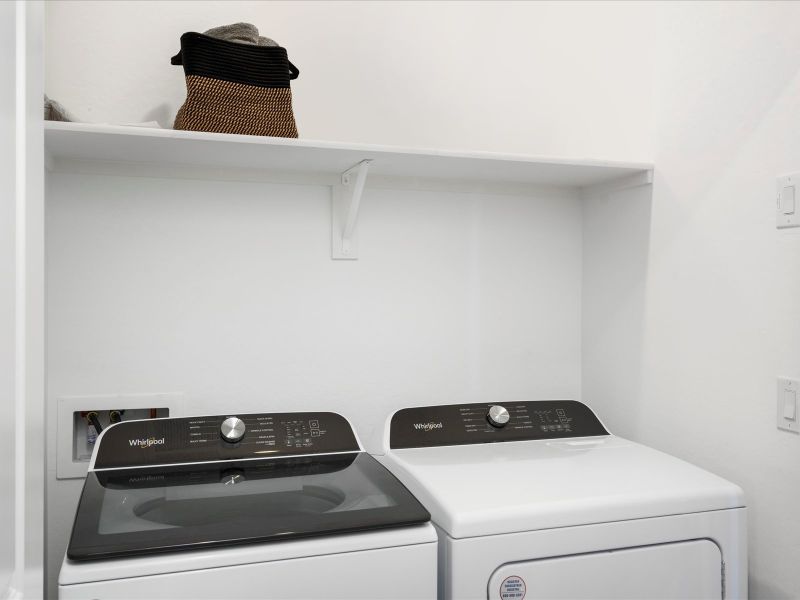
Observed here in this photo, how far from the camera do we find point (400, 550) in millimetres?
1259

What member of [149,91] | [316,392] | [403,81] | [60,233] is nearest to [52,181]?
[60,233]

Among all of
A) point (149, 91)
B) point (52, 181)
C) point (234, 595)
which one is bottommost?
point (234, 595)

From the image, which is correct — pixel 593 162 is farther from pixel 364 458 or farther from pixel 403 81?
pixel 364 458

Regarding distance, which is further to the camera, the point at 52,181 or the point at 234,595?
the point at 52,181

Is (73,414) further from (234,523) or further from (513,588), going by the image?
(513,588)

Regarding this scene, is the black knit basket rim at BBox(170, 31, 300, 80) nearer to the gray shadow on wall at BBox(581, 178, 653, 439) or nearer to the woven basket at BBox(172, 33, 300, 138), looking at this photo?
the woven basket at BBox(172, 33, 300, 138)

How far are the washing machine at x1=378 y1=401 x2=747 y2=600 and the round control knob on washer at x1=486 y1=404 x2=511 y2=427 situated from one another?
0.17 metres

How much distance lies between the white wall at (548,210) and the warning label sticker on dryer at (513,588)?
66cm

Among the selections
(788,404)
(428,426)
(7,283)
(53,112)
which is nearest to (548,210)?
(428,426)

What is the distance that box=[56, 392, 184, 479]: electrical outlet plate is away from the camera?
1776 millimetres

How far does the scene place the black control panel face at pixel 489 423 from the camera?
5.89ft

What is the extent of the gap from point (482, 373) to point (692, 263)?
716mm

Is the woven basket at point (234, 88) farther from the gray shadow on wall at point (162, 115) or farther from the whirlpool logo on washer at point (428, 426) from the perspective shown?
the whirlpool logo on washer at point (428, 426)

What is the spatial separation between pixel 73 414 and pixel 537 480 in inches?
47.8
